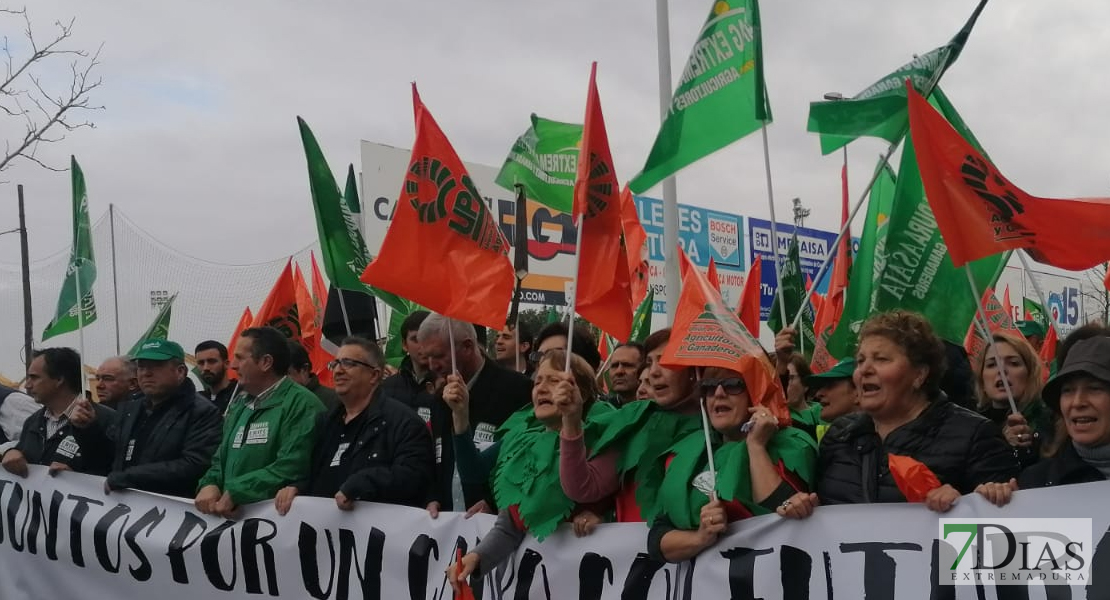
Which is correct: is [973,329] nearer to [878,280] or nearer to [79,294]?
[878,280]

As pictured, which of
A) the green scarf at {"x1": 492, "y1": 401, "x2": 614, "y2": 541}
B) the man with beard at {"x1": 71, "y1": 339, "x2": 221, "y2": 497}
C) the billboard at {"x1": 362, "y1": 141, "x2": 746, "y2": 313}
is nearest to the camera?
the green scarf at {"x1": 492, "y1": 401, "x2": 614, "y2": 541}

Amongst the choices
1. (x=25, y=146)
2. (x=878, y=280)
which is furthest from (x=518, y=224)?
(x=25, y=146)

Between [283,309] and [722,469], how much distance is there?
624 cm

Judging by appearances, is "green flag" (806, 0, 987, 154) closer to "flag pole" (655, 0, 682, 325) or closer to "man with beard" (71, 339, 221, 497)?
"man with beard" (71, 339, 221, 497)

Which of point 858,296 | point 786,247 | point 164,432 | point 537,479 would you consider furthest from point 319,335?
point 786,247

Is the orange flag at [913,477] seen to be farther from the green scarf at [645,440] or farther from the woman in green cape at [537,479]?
the woman in green cape at [537,479]

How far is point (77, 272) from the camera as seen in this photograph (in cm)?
783

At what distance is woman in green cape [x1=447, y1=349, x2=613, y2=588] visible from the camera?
169 inches

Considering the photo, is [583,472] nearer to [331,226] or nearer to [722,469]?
[722,469]

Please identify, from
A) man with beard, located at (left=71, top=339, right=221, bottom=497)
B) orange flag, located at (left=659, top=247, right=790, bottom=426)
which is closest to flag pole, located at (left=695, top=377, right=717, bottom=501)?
orange flag, located at (left=659, top=247, right=790, bottom=426)

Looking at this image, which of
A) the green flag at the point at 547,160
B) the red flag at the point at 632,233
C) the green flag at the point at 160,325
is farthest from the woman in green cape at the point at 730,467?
the green flag at the point at 160,325

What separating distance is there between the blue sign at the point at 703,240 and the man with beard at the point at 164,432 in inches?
612

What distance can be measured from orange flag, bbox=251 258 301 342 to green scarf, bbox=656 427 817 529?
5.93 m

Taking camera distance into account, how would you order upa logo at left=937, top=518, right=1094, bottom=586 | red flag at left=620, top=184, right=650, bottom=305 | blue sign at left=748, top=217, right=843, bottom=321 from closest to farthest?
upa logo at left=937, top=518, right=1094, bottom=586 < red flag at left=620, top=184, right=650, bottom=305 < blue sign at left=748, top=217, right=843, bottom=321
